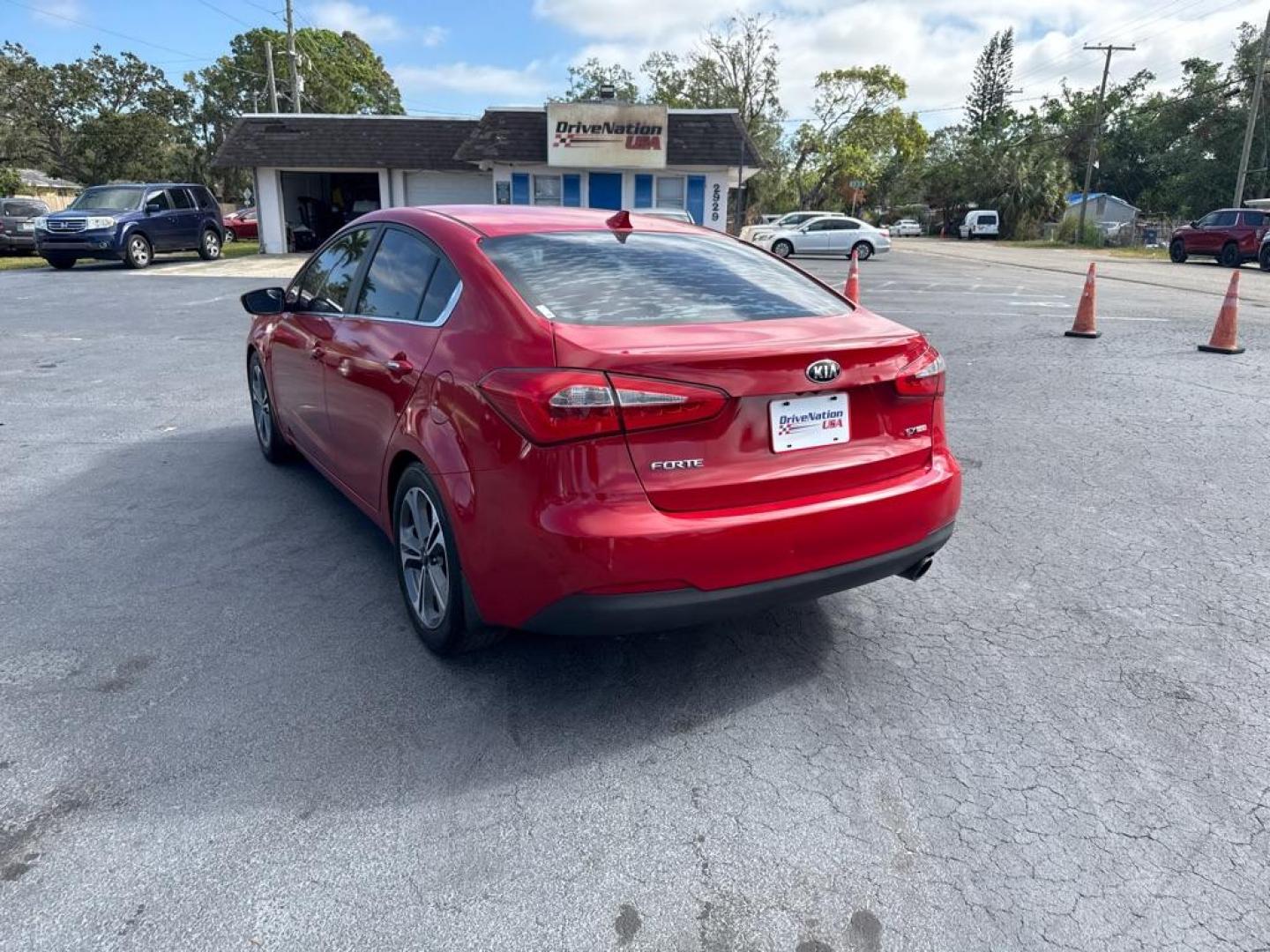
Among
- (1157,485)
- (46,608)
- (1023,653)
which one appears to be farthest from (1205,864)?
(46,608)

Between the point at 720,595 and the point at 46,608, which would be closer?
the point at 720,595

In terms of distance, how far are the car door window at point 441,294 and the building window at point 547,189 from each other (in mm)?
26408

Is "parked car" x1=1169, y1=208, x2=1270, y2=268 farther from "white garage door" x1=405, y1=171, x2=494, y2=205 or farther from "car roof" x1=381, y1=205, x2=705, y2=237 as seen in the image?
"car roof" x1=381, y1=205, x2=705, y2=237

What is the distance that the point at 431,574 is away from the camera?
3.17 meters

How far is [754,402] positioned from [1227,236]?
99.4 ft

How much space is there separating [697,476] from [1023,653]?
1595 mm

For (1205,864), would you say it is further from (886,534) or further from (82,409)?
(82,409)

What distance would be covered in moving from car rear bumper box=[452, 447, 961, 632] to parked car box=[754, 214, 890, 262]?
97.3 feet

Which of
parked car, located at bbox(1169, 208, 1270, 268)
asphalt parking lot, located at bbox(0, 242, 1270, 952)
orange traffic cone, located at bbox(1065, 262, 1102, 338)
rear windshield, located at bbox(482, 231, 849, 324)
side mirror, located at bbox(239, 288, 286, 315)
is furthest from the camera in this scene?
parked car, located at bbox(1169, 208, 1270, 268)

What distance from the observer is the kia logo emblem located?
2717mm

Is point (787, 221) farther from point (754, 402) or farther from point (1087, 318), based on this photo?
point (754, 402)

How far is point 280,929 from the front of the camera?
2.01 meters

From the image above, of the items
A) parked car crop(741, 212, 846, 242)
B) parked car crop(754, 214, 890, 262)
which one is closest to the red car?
parked car crop(754, 214, 890, 262)

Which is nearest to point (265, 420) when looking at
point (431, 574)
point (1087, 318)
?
point (431, 574)
